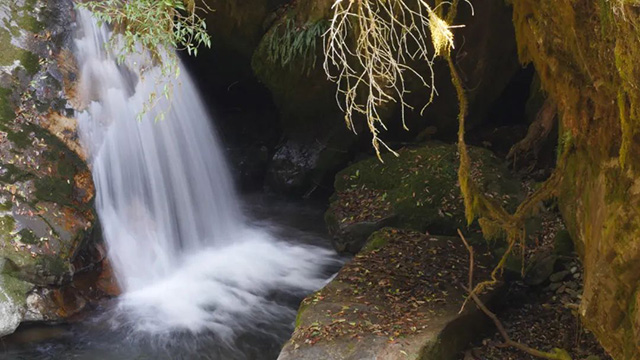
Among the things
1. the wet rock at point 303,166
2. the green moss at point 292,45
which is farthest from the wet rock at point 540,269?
the green moss at point 292,45

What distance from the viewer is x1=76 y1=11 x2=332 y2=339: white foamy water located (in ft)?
20.1

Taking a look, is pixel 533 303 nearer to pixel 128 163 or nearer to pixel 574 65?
pixel 574 65

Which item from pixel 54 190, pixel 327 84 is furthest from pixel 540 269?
pixel 54 190

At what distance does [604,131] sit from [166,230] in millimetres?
5606

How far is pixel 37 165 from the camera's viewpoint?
559 centimetres

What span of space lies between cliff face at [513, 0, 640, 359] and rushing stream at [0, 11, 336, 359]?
329cm

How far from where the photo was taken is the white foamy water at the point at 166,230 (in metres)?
6.12

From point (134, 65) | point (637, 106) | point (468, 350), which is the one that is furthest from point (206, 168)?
point (637, 106)

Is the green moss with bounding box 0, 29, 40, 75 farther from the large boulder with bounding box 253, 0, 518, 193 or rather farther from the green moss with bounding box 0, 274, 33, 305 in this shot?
the large boulder with bounding box 253, 0, 518, 193

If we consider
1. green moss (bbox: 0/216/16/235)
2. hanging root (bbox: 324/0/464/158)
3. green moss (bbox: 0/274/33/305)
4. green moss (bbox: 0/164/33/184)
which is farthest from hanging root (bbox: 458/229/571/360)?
green moss (bbox: 0/164/33/184)

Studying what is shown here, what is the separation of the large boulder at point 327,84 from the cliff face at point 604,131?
4.42 meters

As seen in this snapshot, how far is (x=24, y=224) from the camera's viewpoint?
5.27 metres

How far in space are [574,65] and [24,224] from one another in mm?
4979

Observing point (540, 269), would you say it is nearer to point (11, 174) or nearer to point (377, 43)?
point (377, 43)
